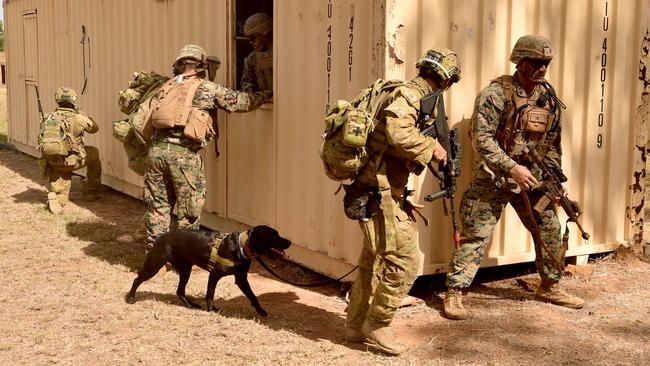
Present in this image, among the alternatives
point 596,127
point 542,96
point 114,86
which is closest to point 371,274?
point 542,96

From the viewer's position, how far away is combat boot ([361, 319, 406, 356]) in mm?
4832

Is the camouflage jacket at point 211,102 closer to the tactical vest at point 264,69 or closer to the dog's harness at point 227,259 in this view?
the tactical vest at point 264,69

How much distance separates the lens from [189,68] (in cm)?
684

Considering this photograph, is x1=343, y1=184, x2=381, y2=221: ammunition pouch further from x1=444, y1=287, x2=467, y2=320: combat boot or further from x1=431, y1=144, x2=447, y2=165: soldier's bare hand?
x1=444, y1=287, x2=467, y2=320: combat boot

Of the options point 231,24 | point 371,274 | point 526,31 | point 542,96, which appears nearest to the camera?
point 371,274

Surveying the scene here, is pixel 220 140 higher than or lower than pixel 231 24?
lower

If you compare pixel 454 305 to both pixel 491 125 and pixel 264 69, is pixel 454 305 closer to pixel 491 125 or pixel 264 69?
pixel 491 125

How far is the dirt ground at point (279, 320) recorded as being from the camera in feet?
16.0

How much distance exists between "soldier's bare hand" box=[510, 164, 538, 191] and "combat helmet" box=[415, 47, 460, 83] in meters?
0.87

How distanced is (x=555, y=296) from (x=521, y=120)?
1411 millimetres

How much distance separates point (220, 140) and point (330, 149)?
3548 millimetres

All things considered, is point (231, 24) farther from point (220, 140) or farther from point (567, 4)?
point (567, 4)

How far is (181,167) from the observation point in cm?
677

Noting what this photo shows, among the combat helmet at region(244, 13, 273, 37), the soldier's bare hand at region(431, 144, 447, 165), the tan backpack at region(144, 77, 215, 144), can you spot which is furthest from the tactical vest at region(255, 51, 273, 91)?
the soldier's bare hand at region(431, 144, 447, 165)
